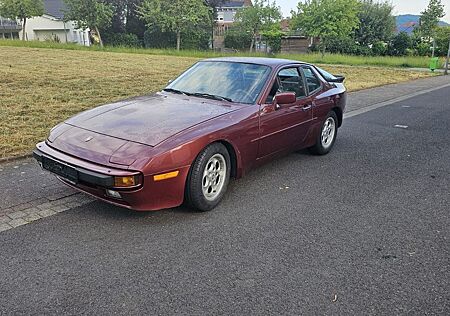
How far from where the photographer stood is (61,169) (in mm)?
3371

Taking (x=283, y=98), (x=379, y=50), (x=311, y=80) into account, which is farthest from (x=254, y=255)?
(x=379, y=50)

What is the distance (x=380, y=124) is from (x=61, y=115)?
6.17 m

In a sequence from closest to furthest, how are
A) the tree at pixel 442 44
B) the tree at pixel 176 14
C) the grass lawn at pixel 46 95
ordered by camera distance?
1. the grass lawn at pixel 46 95
2. the tree at pixel 442 44
3. the tree at pixel 176 14

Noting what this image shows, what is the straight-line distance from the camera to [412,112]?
31.7ft

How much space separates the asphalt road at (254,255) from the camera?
247 centimetres

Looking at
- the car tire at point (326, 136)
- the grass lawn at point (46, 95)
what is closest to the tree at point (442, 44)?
the grass lawn at point (46, 95)

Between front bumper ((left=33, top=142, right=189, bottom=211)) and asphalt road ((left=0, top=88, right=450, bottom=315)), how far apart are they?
0.79 feet

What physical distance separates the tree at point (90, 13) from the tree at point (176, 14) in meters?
4.21

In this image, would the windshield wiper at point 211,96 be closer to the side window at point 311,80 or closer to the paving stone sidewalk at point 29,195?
the side window at point 311,80

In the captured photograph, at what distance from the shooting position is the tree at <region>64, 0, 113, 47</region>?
41750 mm

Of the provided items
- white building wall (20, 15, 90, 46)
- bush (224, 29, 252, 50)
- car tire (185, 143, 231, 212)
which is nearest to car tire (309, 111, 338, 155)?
car tire (185, 143, 231, 212)

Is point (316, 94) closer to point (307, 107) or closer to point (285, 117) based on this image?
point (307, 107)

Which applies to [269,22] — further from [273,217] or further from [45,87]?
[273,217]

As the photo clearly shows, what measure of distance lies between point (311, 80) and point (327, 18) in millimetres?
31981
